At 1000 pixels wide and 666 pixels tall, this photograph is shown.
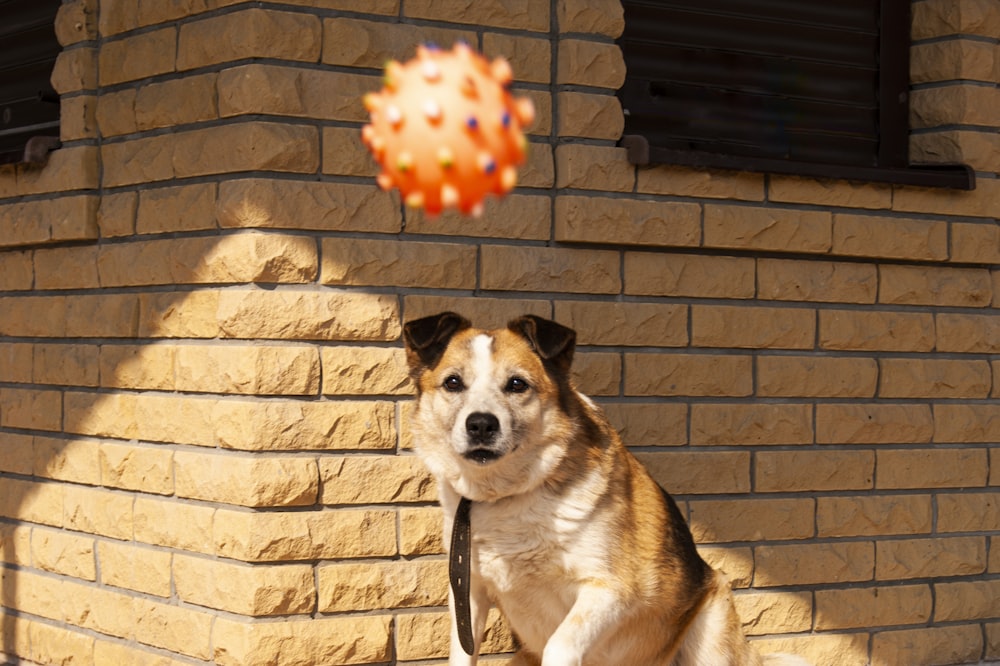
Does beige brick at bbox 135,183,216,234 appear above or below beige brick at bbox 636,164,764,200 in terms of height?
below

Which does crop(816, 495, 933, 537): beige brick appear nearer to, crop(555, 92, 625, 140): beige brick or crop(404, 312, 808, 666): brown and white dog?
crop(404, 312, 808, 666): brown and white dog

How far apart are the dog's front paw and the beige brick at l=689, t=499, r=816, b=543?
118 cm

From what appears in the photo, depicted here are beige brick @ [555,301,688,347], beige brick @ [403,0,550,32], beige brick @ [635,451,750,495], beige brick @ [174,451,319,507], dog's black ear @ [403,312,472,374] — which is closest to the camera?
dog's black ear @ [403,312,472,374]

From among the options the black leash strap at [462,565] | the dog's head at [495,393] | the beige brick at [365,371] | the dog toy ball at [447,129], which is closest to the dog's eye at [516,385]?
the dog's head at [495,393]

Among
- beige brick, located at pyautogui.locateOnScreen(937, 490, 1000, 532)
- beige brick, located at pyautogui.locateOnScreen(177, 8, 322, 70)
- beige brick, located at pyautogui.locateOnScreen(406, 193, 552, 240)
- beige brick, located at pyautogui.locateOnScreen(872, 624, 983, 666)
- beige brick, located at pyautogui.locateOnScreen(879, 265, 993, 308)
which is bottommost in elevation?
beige brick, located at pyautogui.locateOnScreen(872, 624, 983, 666)

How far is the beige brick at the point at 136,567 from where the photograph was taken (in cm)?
438

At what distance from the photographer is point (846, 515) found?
4965 millimetres

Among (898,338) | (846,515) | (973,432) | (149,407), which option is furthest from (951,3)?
(149,407)

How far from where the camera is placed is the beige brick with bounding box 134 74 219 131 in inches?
165

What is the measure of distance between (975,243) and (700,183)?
1.30 meters

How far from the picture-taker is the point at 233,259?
407 cm

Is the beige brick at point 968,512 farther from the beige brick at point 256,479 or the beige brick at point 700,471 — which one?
the beige brick at point 256,479

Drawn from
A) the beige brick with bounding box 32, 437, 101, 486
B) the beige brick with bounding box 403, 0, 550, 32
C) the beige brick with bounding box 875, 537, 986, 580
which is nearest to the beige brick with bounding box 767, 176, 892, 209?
the beige brick with bounding box 403, 0, 550, 32

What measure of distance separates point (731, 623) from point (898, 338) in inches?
58.8
